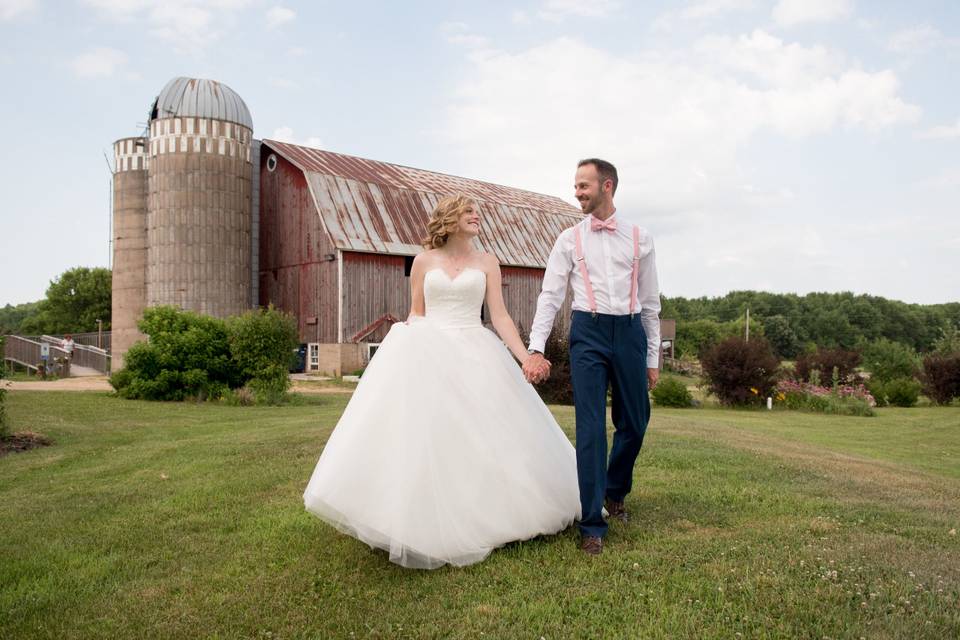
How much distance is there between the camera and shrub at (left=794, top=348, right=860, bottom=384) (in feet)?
87.9

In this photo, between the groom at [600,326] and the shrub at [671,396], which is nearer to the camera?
the groom at [600,326]

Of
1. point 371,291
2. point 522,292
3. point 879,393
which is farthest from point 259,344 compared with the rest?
point 879,393

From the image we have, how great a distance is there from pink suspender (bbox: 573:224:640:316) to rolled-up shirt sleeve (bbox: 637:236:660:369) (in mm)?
A: 108

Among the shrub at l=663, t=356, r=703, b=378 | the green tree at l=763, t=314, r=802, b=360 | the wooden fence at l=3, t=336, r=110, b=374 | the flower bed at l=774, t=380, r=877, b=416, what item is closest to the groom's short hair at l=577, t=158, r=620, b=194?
the flower bed at l=774, t=380, r=877, b=416

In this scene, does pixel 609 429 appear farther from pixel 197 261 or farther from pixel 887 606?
pixel 197 261

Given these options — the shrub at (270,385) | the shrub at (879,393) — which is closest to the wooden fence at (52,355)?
the shrub at (270,385)

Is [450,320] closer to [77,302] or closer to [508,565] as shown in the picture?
[508,565]

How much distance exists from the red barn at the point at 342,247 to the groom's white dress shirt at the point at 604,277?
67.2ft

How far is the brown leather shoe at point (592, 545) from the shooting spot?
4297mm

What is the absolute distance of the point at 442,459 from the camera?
166 inches

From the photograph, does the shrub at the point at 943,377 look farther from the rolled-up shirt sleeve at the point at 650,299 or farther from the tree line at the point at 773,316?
the tree line at the point at 773,316

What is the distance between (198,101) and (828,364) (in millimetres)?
26184

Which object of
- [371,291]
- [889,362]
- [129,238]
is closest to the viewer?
[371,291]

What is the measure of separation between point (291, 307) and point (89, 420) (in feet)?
54.0
